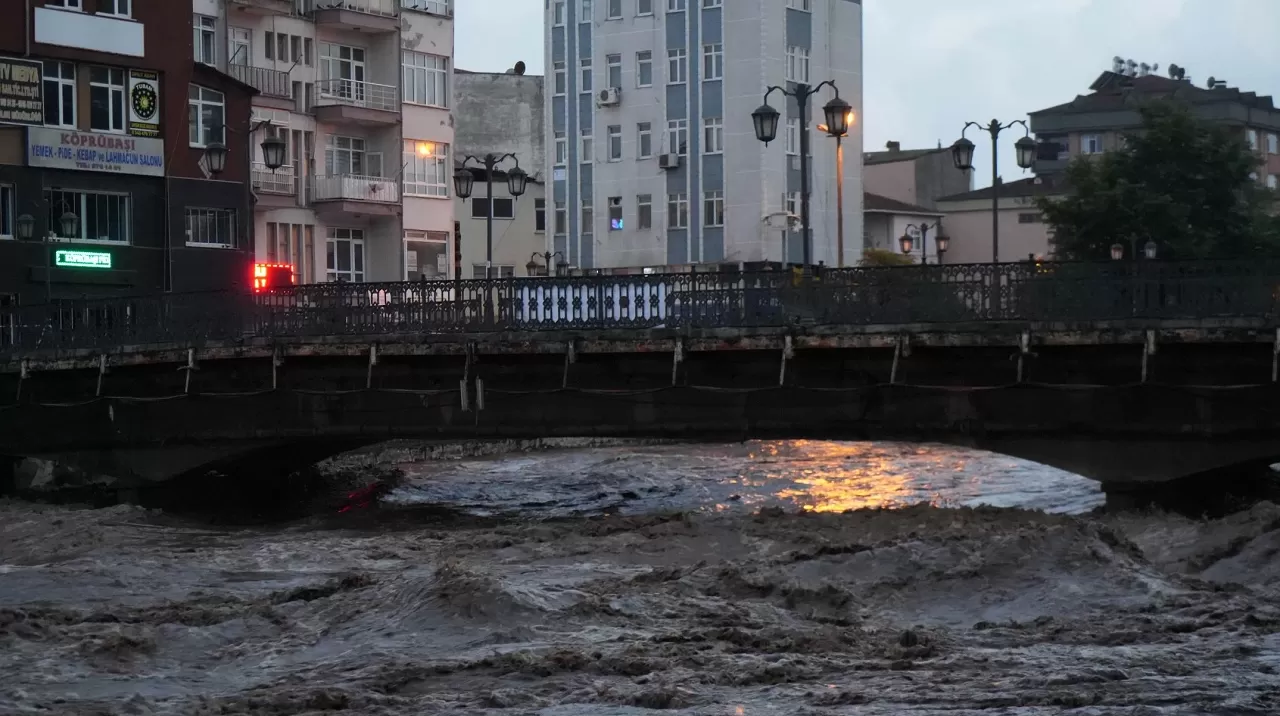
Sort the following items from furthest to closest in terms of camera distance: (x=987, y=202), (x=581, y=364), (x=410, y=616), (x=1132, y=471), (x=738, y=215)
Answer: (x=987, y=202) < (x=738, y=215) < (x=581, y=364) < (x=1132, y=471) < (x=410, y=616)

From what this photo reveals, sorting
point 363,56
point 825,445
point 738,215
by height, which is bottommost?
point 825,445

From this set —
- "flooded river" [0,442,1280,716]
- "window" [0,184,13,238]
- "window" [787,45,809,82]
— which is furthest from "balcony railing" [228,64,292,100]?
"flooded river" [0,442,1280,716]

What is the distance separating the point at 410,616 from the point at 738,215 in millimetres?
45838

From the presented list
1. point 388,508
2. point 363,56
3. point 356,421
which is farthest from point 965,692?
point 363,56

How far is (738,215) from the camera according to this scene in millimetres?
64875

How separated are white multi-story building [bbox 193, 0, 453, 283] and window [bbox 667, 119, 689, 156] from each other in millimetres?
9000

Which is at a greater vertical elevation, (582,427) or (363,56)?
(363,56)

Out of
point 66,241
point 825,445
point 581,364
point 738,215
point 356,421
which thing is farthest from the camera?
point 738,215

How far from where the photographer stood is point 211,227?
51.0m

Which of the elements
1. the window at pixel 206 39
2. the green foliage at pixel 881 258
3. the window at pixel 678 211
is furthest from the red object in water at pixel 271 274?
the green foliage at pixel 881 258

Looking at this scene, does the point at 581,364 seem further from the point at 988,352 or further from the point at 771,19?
the point at 771,19

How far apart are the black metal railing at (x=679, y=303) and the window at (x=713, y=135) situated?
34.0 m

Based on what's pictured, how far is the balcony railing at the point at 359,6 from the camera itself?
5859 centimetres

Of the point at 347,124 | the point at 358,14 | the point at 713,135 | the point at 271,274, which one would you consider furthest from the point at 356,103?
the point at 713,135
